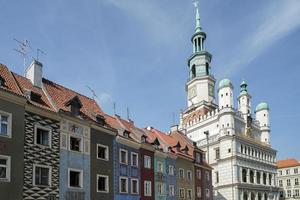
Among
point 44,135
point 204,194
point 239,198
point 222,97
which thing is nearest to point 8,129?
point 44,135

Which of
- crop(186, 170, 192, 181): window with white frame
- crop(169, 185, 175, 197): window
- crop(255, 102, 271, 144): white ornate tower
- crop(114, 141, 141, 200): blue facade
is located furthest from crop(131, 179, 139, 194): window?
crop(255, 102, 271, 144): white ornate tower

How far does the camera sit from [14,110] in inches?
1299

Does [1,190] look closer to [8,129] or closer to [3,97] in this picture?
[8,129]

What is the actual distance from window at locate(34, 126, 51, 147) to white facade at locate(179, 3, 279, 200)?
58.7 meters

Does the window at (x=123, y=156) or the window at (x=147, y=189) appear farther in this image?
the window at (x=147, y=189)

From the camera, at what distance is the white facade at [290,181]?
13388 cm

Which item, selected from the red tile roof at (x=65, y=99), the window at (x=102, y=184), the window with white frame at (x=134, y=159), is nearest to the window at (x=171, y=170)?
the window with white frame at (x=134, y=159)

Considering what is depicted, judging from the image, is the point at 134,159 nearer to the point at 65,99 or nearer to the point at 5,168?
the point at 65,99

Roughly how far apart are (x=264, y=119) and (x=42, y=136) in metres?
81.3

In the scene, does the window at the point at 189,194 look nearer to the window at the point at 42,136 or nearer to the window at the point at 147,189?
the window at the point at 147,189

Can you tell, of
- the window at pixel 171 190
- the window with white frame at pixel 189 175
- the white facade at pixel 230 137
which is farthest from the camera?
the white facade at pixel 230 137

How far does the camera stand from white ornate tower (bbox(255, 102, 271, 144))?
105637 mm

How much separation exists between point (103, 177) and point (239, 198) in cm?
5142

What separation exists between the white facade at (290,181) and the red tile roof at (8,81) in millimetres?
113005
